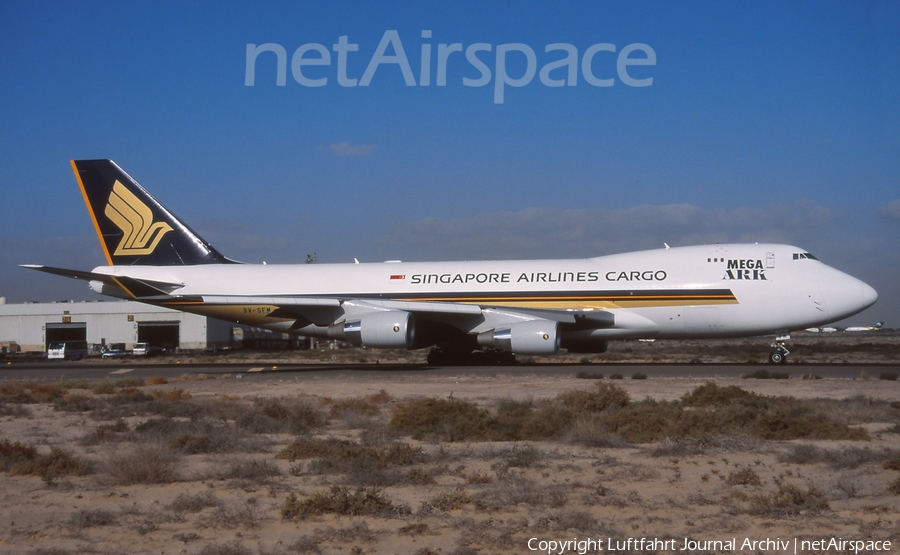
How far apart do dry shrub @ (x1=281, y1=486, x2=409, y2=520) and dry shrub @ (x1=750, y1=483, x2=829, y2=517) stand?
3.36 metres

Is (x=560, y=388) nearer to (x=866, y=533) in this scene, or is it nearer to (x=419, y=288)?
(x=419, y=288)

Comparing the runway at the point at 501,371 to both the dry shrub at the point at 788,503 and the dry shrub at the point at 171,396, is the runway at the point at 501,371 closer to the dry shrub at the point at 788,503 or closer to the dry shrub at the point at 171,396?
the dry shrub at the point at 171,396

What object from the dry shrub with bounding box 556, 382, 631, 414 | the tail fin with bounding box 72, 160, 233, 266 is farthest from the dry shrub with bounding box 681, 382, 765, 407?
the tail fin with bounding box 72, 160, 233, 266

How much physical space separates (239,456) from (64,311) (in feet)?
207

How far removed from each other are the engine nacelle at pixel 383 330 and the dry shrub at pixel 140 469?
17.7m

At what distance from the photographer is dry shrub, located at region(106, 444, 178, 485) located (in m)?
9.55

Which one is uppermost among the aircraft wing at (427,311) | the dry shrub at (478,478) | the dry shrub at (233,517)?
the aircraft wing at (427,311)

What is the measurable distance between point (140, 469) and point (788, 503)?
23.1ft

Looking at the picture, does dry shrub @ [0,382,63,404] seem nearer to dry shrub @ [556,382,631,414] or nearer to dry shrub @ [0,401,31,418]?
dry shrub @ [0,401,31,418]

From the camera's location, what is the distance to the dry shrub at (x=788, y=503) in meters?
7.66

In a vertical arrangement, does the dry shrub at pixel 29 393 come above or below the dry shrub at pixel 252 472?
above

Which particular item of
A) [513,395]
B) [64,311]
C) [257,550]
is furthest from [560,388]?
[64,311]

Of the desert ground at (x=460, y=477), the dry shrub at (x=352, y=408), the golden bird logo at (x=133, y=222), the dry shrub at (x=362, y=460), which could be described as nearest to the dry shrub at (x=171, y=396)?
the desert ground at (x=460, y=477)

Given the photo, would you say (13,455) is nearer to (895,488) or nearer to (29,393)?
(895,488)
